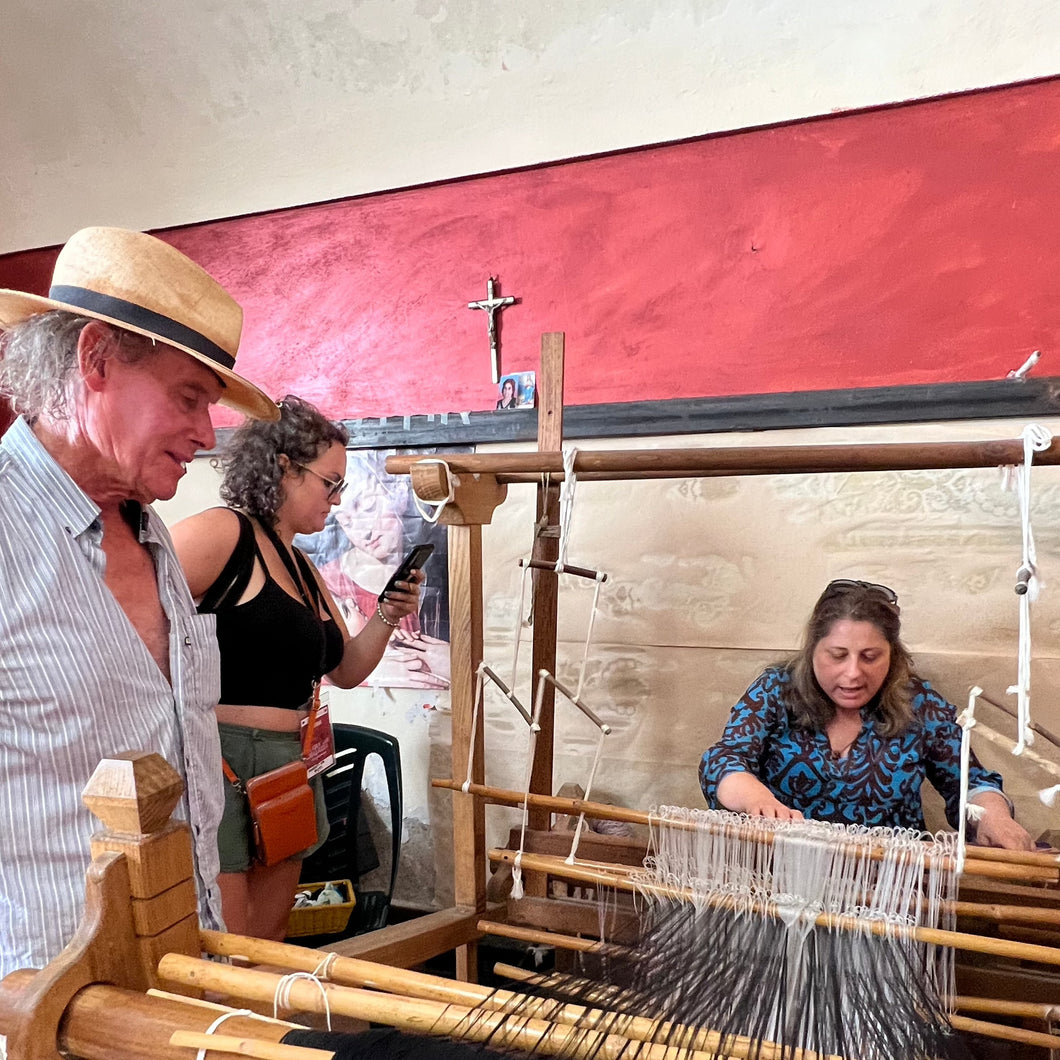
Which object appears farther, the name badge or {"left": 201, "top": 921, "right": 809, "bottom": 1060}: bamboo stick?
the name badge

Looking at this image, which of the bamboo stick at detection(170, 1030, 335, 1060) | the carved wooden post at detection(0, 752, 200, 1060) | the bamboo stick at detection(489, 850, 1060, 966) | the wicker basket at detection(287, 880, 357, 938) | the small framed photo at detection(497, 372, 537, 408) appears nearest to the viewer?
the bamboo stick at detection(170, 1030, 335, 1060)

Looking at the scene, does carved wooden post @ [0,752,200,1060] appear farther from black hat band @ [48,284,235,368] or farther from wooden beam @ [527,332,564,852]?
wooden beam @ [527,332,564,852]

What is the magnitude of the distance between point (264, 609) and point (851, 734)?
3.70 feet

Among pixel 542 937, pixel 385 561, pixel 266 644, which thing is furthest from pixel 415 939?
pixel 385 561

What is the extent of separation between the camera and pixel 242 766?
165 centimetres

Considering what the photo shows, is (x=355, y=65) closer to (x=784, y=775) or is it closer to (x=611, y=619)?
(x=611, y=619)

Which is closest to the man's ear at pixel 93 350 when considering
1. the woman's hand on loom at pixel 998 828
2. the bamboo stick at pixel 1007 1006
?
the bamboo stick at pixel 1007 1006

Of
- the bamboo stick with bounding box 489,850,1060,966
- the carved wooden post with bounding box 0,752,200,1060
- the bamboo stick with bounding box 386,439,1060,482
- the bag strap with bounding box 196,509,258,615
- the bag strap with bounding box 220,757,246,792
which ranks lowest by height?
the bamboo stick with bounding box 489,850,1060,966

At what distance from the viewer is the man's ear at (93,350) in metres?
1.02

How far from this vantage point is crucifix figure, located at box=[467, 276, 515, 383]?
2410 mm

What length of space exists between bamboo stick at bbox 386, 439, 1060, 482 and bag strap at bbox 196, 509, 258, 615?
29cm

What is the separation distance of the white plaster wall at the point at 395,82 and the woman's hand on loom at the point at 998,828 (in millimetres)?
1455

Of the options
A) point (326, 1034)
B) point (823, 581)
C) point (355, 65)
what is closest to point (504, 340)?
point (355, 65)

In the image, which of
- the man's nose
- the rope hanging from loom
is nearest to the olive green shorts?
the man's nose
